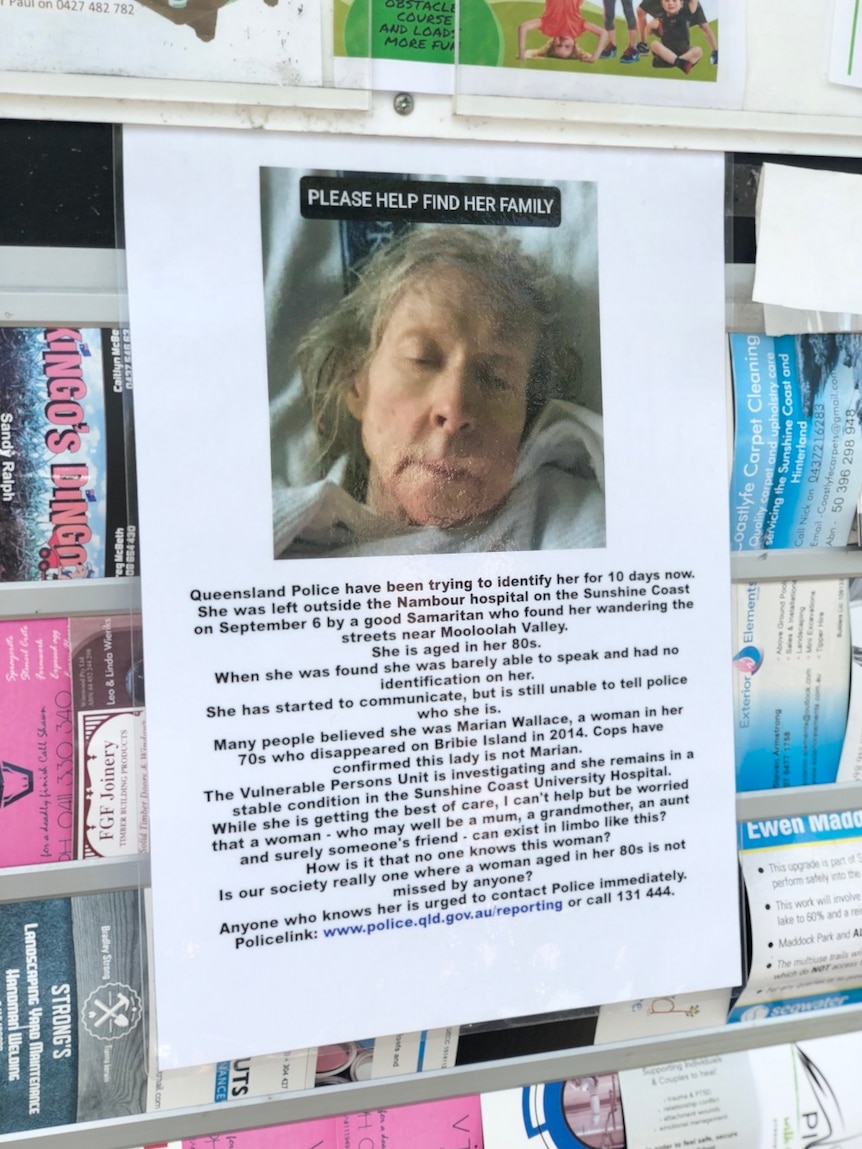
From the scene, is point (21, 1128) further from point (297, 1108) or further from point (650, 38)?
point (650, 38)

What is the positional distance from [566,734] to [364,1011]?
1.08ft

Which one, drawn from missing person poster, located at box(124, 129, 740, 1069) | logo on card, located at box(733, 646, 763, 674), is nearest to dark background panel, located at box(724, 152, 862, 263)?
missing person poster, located at box(124, 129, 740, 1069)

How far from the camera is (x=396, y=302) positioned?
0.90 m

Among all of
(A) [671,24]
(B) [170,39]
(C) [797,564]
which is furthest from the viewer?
(C) [797,564]

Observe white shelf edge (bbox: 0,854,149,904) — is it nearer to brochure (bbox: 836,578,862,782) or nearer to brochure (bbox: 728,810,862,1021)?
brochure (bbox: 728,810,862,1021)

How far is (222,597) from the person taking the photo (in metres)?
0.87

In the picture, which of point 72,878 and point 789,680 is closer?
point 72,878

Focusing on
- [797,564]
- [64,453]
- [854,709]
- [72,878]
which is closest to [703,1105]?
[854,709]

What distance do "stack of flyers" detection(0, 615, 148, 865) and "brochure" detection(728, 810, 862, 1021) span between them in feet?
2.16

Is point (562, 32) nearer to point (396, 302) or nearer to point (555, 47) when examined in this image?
point (555, 47)

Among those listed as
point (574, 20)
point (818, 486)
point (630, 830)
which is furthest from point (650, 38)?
point (630, 830)

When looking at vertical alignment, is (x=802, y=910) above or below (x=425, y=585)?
below

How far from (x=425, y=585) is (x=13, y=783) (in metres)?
0.42

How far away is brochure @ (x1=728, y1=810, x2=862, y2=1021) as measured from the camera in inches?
41.4
